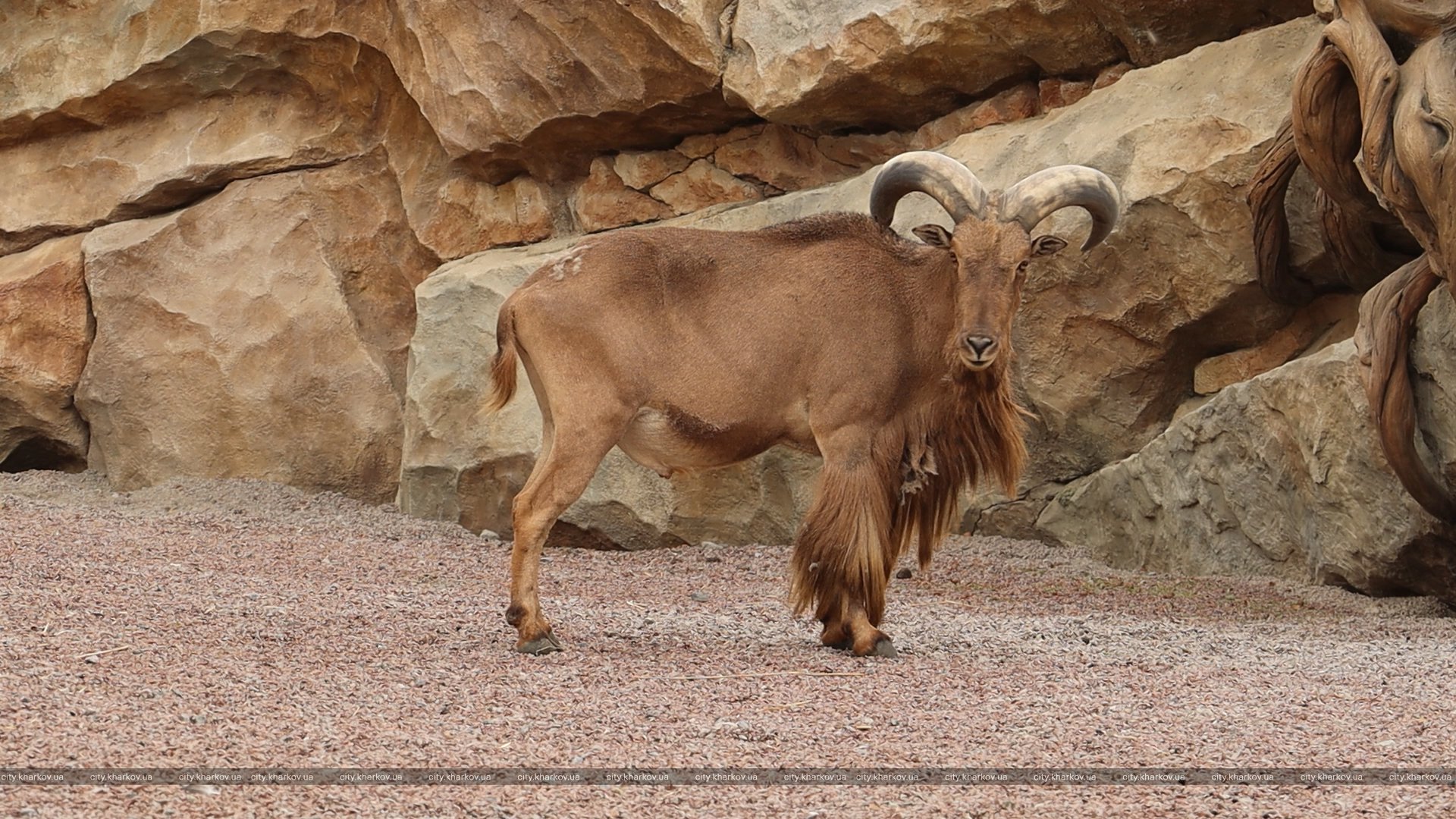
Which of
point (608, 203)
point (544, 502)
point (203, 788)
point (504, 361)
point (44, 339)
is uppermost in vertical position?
point (608, 203)

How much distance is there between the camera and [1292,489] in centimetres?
759

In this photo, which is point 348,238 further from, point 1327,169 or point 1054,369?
point 1327,169

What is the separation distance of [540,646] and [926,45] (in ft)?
14.4

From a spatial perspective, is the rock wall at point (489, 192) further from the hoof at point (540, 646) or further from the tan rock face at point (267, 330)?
the hoof at point (540, 646)

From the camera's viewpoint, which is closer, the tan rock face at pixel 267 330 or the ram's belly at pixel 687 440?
the ram's belly at pixel 687 440

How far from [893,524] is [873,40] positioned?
3519 millimetres

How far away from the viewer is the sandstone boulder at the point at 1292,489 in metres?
7.00

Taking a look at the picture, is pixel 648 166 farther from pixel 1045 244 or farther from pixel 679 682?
pixel 679 682

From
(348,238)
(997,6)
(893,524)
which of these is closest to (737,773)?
(893,524)

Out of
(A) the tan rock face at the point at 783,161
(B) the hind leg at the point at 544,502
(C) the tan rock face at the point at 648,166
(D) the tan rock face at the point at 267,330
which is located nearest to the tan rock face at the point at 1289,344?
(A) the tan rock face at the point at 783,161

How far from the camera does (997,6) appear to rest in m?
8.66

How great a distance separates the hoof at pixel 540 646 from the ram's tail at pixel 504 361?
1.03 meters

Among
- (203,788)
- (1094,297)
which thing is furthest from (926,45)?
(203,788)

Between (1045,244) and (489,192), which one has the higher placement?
(489,192)
